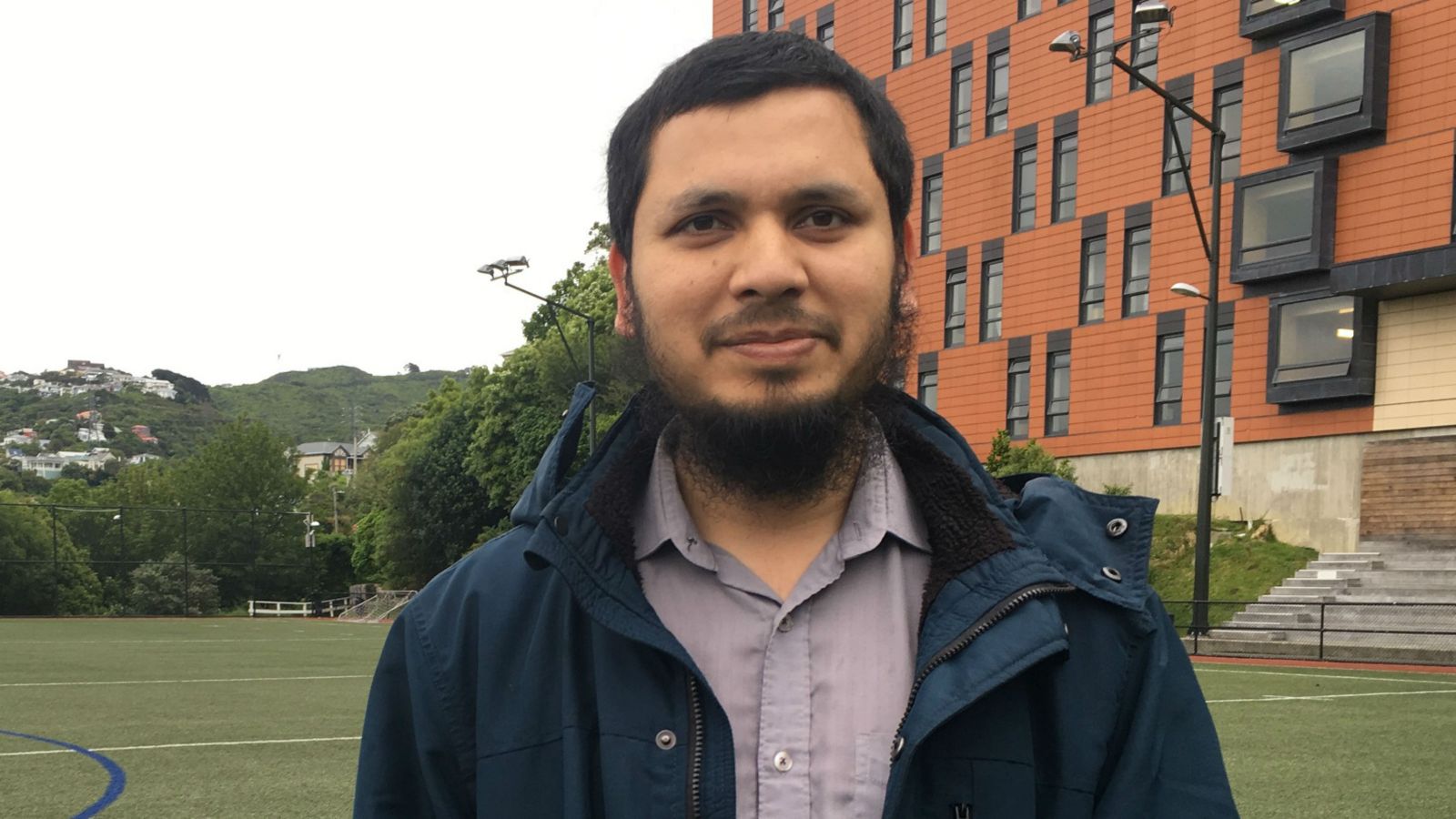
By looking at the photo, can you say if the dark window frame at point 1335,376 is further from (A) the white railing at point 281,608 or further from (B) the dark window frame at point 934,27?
(A) the white railing at point 281,608

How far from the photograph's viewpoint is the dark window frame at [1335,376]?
28.3 m

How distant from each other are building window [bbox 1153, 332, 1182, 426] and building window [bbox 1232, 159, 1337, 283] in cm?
289

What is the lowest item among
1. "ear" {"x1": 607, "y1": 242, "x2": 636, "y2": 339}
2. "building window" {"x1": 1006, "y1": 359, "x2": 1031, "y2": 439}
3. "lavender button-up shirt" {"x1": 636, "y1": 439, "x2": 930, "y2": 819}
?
"lavender button-up shirt" {"x1": 636, "y1": 439, "x2": 930, "y2": 819}

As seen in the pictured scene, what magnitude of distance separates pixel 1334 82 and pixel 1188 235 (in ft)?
16.2

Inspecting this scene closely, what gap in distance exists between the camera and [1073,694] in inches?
76.9

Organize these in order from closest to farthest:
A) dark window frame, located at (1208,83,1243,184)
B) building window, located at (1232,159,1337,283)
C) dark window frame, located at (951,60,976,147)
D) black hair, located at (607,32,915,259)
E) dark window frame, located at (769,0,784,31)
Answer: black hair, located at (607,32,915,259) → building window, located at (1232,159,1337,283) → dark window frame, located at (1208,83,1243,184) → dark window frame, located at (951,60,976,147) → dark window frame, located at (769,0,784,31)

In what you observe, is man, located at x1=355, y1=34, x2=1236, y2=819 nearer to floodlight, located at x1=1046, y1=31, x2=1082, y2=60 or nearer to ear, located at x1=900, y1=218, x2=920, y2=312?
ear, located at x1=900, y1=218, x2=920, y2=312

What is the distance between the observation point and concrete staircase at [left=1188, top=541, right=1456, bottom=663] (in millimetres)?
20406

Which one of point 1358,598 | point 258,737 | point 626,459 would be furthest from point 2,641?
point 626,459

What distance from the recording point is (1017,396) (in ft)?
124

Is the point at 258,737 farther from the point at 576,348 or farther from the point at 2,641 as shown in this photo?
the point at 576,348

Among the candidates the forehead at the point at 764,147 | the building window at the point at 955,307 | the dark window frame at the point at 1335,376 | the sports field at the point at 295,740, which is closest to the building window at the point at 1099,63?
the building window at the point at 955,307

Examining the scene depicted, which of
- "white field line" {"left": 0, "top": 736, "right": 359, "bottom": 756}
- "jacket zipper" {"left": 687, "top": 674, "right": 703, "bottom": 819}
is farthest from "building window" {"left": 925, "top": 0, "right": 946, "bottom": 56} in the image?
"jacket zipper" {"left": 687, "top": 674, "right": 703, "bottom": 819}

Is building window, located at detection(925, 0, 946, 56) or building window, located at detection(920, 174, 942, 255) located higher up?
building window, located at detection(925, 0, 946, 56)
